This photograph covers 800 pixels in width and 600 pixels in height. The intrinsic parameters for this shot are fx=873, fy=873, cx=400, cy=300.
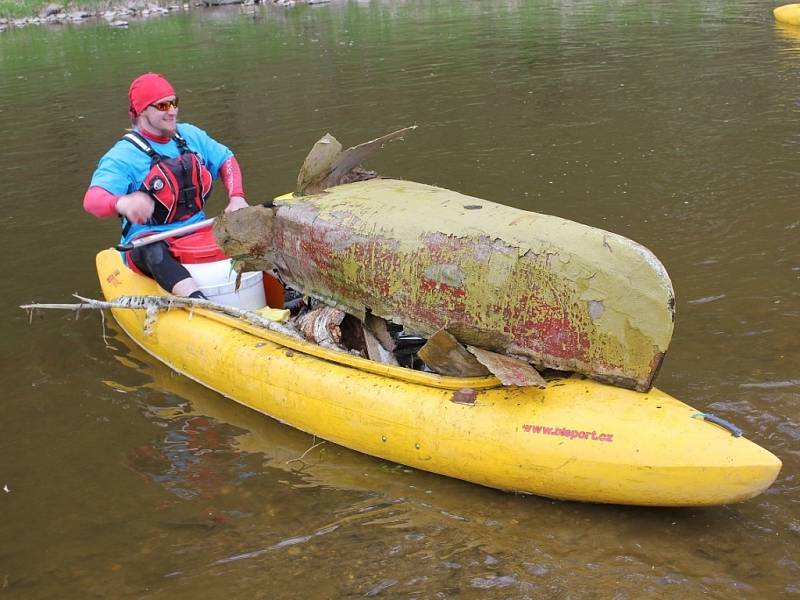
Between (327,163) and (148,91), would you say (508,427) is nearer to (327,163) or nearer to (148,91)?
(327,163)

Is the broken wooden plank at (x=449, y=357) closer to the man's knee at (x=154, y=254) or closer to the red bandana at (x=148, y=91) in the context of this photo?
the man's knee at (x=154, y=254)

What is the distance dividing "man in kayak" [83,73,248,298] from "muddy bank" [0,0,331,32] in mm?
24364

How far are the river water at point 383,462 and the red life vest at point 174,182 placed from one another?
43.4 inches

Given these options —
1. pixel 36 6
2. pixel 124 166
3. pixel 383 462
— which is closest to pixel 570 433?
pixel 383 462

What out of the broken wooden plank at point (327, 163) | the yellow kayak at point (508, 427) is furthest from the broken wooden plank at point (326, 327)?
the broken wooden plank at point (327, 163)

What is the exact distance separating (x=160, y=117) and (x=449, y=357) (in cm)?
253

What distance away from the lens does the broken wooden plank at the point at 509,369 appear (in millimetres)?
3920

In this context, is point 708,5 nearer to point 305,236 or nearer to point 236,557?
point 305,236

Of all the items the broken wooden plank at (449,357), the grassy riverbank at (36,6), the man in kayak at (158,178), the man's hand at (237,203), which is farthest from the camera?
the grassy riverbank at (36,6)

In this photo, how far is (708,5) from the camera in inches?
806

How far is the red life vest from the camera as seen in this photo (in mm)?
5488

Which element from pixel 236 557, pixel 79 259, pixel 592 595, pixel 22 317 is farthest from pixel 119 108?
pixel 592 595

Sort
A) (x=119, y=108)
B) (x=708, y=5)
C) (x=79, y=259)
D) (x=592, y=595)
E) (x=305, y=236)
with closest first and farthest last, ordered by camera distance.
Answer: (x=592, y=595) < (x=305, y=236) < (x=79, y=259) < (x=119, y=108) < (x=708, y=5)

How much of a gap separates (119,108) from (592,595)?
12.7 meters
